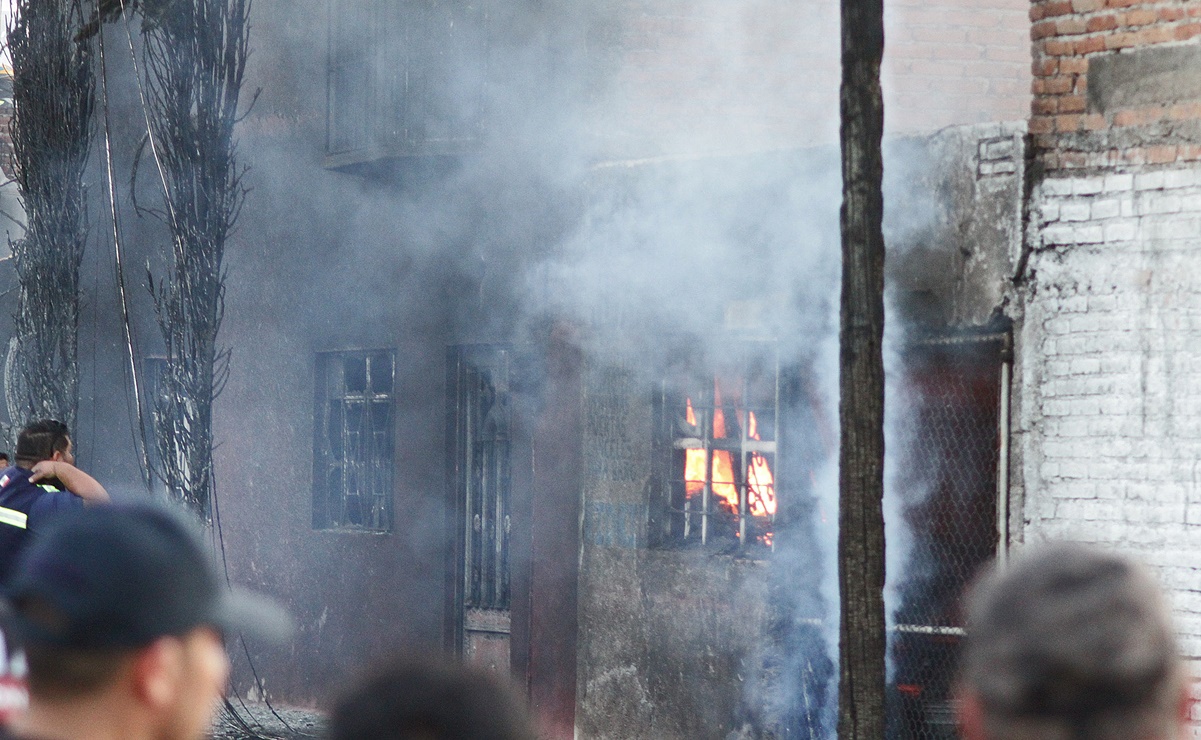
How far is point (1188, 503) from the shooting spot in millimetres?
5934

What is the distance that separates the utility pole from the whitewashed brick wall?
163cm

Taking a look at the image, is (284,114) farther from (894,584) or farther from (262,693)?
(894,584)

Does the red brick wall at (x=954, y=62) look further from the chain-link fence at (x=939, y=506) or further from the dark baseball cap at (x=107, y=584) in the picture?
the dark baseball cap at (x=107, y=584)

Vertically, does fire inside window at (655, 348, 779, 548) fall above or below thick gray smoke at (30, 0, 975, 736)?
below

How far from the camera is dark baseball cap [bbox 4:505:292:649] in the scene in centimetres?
189

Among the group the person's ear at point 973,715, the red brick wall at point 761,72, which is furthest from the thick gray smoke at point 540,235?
the person's ear at point 973,715

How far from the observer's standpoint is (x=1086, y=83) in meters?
6.29

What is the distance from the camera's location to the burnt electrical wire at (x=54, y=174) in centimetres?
1341

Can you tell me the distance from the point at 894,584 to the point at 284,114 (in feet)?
21.6

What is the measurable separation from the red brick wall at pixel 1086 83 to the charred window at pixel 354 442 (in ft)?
18.3

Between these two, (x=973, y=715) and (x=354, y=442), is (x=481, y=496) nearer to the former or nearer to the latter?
(x=354, y=442)

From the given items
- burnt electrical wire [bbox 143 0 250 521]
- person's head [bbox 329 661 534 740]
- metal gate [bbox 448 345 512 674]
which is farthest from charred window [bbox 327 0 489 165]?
person's head [bbox 329 661 534 740]

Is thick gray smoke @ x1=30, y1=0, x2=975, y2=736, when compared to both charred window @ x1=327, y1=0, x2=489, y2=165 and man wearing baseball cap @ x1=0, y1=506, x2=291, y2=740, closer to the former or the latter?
charred window @ x1=327, y1=0, x2=489, y2=165

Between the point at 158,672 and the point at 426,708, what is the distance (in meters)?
0.48
